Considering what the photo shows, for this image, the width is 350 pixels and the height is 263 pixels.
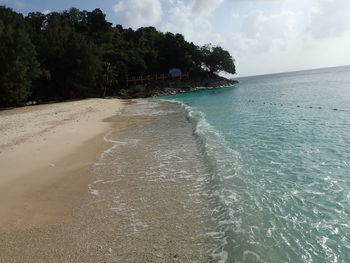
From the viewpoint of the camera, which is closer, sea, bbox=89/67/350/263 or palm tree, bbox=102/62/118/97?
sea, bbox=89/67/350/263

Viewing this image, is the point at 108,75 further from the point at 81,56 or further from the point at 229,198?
the point at 229,198

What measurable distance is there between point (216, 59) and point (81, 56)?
4468 cm

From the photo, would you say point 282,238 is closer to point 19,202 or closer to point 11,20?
point 19,202

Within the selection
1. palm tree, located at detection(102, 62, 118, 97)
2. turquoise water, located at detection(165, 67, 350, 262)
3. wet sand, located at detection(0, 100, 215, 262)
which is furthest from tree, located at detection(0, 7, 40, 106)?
turquoise water, located at detection(165, 67, 350, 262)

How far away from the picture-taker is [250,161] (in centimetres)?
1274

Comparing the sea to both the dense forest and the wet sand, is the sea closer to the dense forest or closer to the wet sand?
the wet sand

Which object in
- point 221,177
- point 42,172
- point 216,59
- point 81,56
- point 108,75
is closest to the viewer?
point 221,177

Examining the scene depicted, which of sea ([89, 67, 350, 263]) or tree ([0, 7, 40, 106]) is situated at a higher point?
tree ([0, 7, 40, 106])

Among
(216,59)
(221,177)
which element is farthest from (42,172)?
(216,59)

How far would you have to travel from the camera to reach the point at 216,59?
89250mm

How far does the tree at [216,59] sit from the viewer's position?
89.2 meters

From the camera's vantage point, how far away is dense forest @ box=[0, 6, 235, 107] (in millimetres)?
40781

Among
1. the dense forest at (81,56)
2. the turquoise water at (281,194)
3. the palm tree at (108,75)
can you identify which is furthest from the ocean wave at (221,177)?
the palm tree at (108,75)

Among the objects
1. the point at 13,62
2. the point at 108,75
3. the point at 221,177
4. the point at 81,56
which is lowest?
the point at 221,177
